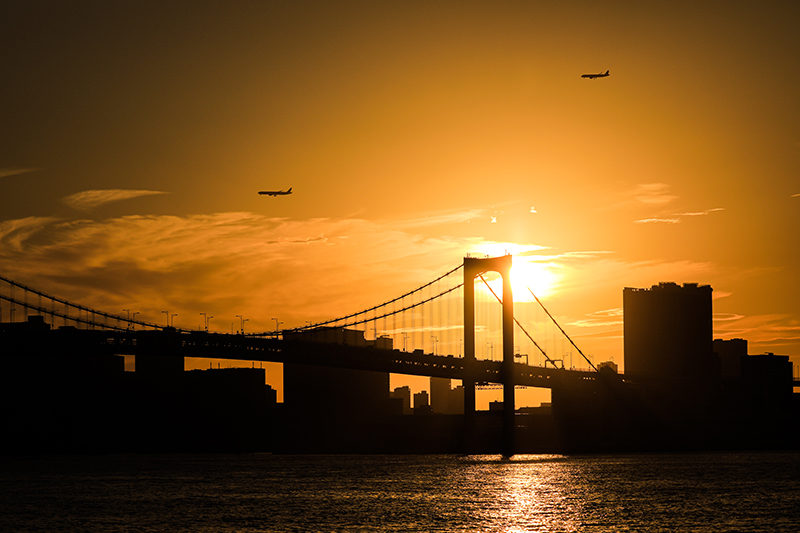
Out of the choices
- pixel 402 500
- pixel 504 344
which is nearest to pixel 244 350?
pixel 504 344

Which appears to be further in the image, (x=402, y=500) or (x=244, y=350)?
(x=244, y=350)

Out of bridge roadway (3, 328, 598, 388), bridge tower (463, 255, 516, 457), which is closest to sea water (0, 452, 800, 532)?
bridge roadway (3, 328, 598, 388)

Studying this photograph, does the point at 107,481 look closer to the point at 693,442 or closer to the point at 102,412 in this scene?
the point at 102,412

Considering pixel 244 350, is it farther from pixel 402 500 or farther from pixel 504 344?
pixel 402 500

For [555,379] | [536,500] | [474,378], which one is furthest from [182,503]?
[555,379]

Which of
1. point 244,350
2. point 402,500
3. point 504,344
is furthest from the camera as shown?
point 504,344

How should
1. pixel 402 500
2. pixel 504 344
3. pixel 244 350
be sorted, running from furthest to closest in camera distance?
1. pixel 504 344
2. pixel 244 350
3. pixel 402 500

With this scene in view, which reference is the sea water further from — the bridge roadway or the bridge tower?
the bridge tower
